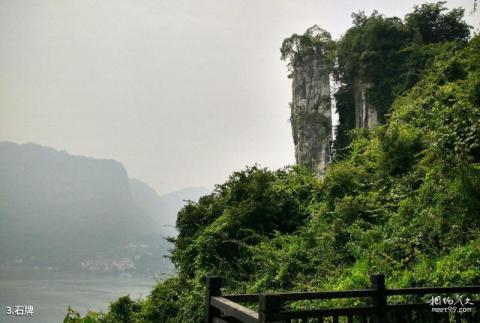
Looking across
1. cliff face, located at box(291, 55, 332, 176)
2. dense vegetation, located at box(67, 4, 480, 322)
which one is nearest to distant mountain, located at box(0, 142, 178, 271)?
cliff face, located at box(291, 55, 332, 176)

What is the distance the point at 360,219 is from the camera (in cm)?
891

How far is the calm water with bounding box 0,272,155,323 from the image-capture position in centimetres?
6712

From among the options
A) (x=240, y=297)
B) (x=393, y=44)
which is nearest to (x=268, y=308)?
(x=240, y=297)

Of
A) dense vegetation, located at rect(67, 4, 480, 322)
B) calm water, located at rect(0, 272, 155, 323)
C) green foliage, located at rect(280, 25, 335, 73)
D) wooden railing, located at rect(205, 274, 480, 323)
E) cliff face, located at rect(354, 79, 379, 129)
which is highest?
green foliage, located at rect(280, 25, 335, 73)

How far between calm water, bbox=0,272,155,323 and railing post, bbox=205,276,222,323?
54716 mm

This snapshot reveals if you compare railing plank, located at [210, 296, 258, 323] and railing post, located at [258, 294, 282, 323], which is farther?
railing plank, located at [210, 296, 258, 323]

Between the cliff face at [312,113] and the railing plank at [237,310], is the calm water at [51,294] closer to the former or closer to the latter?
the cliff face at [312,113]

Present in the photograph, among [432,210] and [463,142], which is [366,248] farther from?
[463,142]

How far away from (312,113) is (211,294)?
26.3 meters

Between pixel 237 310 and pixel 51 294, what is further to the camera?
pixel 51 294

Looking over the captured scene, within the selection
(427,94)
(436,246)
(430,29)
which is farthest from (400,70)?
(436,246)

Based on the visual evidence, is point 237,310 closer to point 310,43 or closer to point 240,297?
point 240,297

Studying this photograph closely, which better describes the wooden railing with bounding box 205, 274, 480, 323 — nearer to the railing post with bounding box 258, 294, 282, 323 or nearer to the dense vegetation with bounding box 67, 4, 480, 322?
the railing post with bounding box 258, 294, 282, 323

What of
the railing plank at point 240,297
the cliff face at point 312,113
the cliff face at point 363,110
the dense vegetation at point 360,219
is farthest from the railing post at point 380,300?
the cliff face at point 312,113
